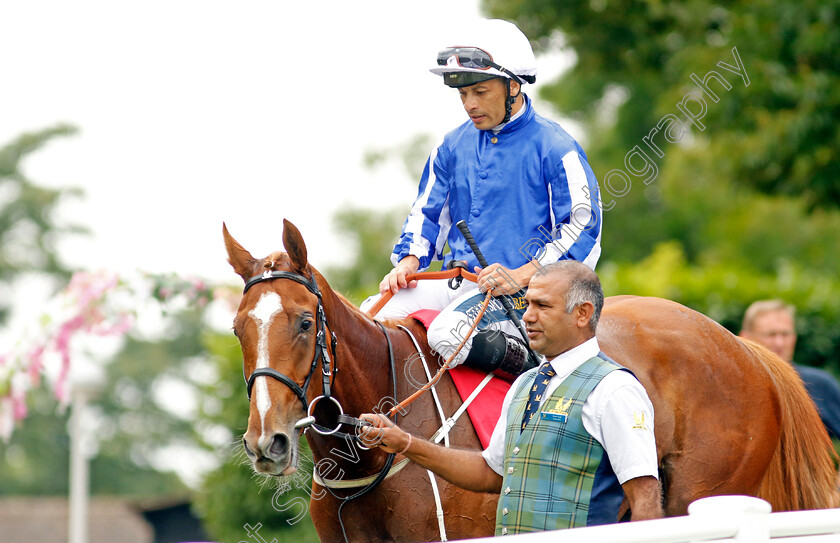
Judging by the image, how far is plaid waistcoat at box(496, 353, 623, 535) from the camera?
9.41ft

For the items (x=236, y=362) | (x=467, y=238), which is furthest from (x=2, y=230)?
(x=467, y=238)

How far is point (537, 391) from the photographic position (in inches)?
122

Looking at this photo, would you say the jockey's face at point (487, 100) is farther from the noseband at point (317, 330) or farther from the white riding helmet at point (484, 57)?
the noseband at point (317, 330)

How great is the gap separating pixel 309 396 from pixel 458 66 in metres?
1.53

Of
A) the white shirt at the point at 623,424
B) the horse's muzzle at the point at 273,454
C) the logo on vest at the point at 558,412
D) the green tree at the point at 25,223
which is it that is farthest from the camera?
the green tree at the point at 25,223

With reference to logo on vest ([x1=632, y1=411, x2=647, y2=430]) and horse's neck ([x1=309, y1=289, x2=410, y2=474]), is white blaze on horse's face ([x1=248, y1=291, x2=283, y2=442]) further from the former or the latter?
logo on vest ([x1=632, y1=411, x2=647, y2=430])

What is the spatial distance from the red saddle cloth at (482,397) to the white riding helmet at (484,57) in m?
1.23

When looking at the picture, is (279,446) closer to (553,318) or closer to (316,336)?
(316,336)

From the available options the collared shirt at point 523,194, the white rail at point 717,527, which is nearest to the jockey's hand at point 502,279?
the collared shirt at point 523,194

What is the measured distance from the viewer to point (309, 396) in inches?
140

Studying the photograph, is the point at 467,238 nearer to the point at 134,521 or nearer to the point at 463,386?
the point at 463,386

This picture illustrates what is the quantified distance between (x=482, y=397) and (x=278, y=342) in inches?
38.7

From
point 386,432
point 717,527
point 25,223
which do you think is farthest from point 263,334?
point 25,223

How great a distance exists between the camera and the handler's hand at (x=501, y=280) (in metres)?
3.95
